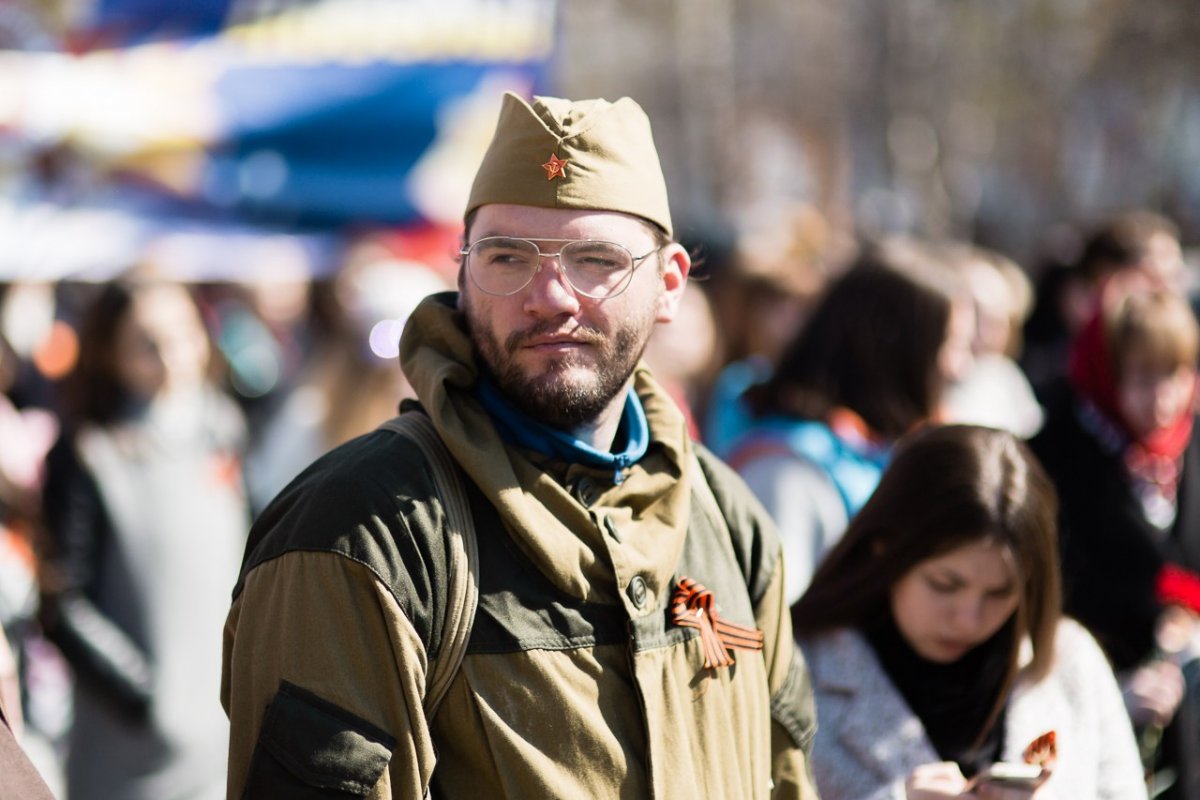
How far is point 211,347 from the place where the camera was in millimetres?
5535

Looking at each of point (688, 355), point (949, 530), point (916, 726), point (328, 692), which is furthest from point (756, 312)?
point (328, 692)

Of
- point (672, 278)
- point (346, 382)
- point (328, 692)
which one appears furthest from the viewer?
point (346, 382)

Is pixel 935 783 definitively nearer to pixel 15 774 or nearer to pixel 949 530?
pixel 949 530

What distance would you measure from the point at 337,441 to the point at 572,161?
2.79 metres

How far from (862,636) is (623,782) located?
1.07 meters

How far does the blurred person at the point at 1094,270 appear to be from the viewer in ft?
21.6

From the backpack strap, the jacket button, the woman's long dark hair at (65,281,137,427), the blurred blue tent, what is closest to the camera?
the backpack strap

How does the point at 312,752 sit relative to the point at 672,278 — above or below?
below

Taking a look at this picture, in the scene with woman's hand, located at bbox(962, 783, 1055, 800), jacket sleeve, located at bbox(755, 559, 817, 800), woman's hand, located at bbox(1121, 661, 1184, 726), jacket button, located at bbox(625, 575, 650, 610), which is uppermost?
jacket button, located at bbox(625, 575, 650, 610)

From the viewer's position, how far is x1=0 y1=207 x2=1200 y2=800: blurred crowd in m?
4.31

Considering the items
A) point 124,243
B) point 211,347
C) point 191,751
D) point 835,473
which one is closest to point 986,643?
point 835,473

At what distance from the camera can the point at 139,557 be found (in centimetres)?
468

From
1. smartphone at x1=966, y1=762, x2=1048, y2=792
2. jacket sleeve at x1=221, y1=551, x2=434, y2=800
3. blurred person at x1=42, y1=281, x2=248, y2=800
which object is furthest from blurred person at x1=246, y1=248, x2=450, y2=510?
jacket sleeve at x1=221, y1=551, x2=434, y2=800

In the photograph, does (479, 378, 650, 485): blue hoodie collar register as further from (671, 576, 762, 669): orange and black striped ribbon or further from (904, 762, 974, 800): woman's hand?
(904, 762, 974, 800): woman's hand
